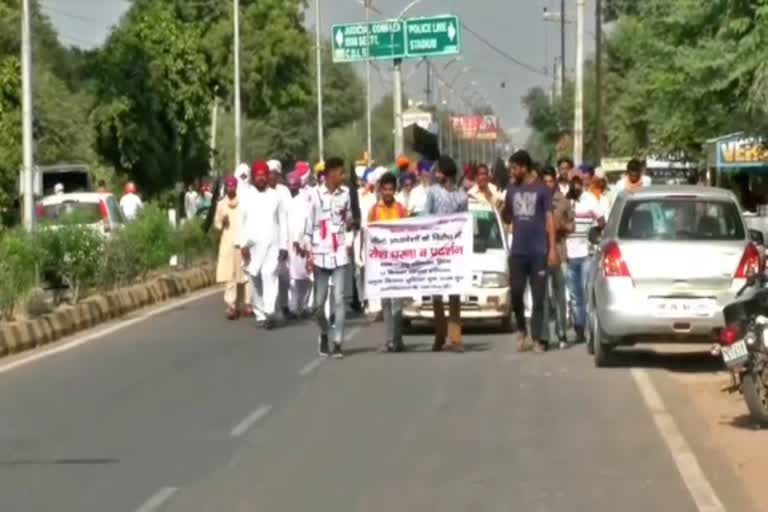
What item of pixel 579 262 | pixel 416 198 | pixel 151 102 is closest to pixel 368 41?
pixel 151 102

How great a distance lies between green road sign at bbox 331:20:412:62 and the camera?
55500mm

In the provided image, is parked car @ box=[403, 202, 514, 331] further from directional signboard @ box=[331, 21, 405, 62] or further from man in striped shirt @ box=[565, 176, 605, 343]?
directional signboard @ box=[331, 21, 405, 62]

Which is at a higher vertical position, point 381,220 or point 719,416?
point 381,220

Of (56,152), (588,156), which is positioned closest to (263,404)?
(56,152)

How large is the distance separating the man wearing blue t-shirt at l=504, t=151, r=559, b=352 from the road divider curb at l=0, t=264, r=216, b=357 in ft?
17.8

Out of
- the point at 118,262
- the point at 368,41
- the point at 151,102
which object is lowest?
the point at 118,262

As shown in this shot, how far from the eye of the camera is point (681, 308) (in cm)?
1753

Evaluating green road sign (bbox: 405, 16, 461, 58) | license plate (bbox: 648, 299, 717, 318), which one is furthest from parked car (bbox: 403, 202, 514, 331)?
green road sign (bbox: 405, 16, 461, 58)

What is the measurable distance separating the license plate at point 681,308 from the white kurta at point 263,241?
281 inches

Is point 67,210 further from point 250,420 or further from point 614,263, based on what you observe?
point 250,420

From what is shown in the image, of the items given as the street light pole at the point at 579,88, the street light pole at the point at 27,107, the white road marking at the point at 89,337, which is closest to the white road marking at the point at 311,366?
the white road marking at the point at 89,337

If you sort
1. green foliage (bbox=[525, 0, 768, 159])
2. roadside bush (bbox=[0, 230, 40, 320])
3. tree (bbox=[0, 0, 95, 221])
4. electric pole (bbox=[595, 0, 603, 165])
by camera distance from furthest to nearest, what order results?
electric pole (bbox=[595, 0, 603, 165]) < tree (bbox=[0, 0, 95, 221]) < green foliage (bbox=[525, 0, 768, 159]) < roadside bush (bbox=[0, 230, 40, 320])

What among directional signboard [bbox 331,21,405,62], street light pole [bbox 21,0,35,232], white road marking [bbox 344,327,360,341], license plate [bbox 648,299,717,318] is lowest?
white road marking [bbox 344,327,360,341]

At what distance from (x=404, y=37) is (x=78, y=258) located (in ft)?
105
